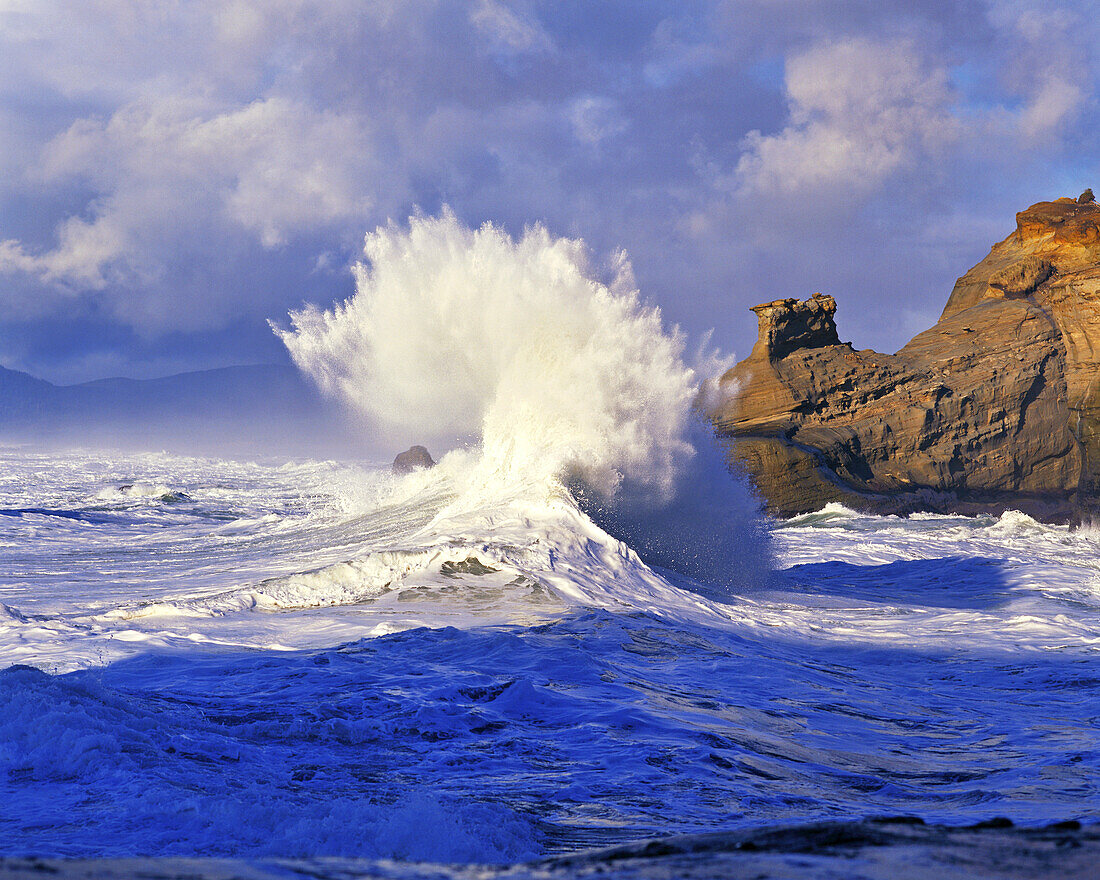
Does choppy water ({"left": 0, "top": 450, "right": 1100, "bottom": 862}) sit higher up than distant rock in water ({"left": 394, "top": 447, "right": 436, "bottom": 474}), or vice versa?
distant rock in water ({"left": 394, "top": 447, "right": 436, "bottom": 474})

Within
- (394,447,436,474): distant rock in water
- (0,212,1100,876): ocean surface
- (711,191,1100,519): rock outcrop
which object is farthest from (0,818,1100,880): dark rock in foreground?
(394,447,436,474): distant rock in water

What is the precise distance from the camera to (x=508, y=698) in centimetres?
596

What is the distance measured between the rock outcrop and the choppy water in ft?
67.1

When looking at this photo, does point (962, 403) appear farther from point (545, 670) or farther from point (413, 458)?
point (545, 670)

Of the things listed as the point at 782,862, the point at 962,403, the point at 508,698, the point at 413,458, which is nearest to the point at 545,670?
the point at 508,698

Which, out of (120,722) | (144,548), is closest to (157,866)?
(120,722)

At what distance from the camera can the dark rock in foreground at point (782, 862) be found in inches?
67.4

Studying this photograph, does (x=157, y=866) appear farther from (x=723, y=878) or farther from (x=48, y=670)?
(x=48, y=670)

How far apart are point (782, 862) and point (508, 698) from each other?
14.1ft

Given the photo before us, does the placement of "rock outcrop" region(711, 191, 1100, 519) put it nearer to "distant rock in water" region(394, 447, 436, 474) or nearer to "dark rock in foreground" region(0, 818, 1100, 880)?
"distant rock in water" region(394, 447, 436, 474)

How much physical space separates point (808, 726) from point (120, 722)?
458cm

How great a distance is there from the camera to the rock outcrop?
113 ft

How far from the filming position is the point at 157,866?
1.84 meters

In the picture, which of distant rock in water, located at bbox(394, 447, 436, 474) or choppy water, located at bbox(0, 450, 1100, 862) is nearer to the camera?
choppy water, located at bbox(0, 450, 1100, 862)
